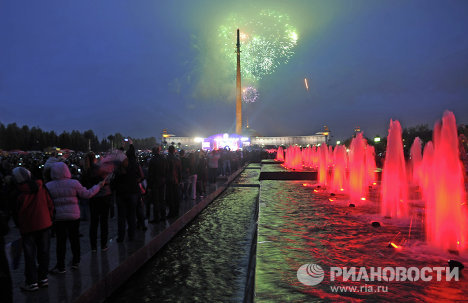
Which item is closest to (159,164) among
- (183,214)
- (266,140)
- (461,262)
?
(183,214)

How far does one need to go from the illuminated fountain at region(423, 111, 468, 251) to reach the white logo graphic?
2732 mm

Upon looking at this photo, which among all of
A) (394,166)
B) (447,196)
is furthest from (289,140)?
(447,196)

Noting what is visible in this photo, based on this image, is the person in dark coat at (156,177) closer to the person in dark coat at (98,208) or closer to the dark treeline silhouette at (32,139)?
the person in dark coat at (98,208)

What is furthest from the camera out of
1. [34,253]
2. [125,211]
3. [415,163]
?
[415,163]

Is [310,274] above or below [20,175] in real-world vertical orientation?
below

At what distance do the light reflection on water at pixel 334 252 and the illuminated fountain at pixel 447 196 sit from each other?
1.22ft

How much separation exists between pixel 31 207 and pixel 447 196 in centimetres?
724

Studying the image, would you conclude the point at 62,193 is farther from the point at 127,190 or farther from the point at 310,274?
the point at 310,274

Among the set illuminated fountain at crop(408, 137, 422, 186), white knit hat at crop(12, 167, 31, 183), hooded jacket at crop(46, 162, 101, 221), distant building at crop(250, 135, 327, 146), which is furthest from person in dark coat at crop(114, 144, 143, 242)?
distant building at crop(250, 135, 327, 146)

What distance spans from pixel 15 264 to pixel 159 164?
172 inches

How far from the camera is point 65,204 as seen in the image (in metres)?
5.36

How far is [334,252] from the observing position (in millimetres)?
6102

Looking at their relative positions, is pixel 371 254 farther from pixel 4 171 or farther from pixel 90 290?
pixel 4 171

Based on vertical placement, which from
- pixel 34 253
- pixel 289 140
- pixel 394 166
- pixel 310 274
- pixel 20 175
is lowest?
pixel 310 274
